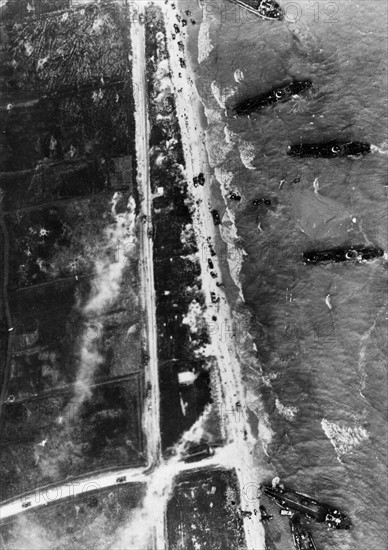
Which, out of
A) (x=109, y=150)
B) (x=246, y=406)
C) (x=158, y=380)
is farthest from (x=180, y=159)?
(x=246, y=406)

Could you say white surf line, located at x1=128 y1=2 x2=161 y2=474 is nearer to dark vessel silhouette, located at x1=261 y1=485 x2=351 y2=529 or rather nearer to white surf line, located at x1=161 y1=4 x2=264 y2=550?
white surf line, located at x1=161 y1=4 x2=264 y2=550

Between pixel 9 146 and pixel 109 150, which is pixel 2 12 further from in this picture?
pixel 109 150

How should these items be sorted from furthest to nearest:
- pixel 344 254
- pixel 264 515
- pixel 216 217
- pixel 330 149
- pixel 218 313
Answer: pixel 216 217 < pixel 218 313 < pixel 264 515 < pixel 330 149 < pixel 344 254

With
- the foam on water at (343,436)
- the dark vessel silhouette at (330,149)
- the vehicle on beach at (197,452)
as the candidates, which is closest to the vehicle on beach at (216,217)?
the dark vessel silhouette at (330,149)

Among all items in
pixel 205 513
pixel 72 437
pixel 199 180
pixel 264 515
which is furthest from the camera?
pixel 199 180

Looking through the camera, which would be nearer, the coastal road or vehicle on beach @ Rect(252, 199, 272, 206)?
vehicle on beach @ Rect(252, 199, 272, 206)

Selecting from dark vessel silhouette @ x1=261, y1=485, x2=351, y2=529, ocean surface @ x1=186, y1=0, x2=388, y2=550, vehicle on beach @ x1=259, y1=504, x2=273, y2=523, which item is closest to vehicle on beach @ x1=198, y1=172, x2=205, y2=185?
ocean surface @ x1=186, y1=0, x2=388, y2=550

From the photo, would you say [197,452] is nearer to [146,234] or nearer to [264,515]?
[264,515]

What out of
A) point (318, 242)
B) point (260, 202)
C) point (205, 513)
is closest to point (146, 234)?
point (260, 202)
